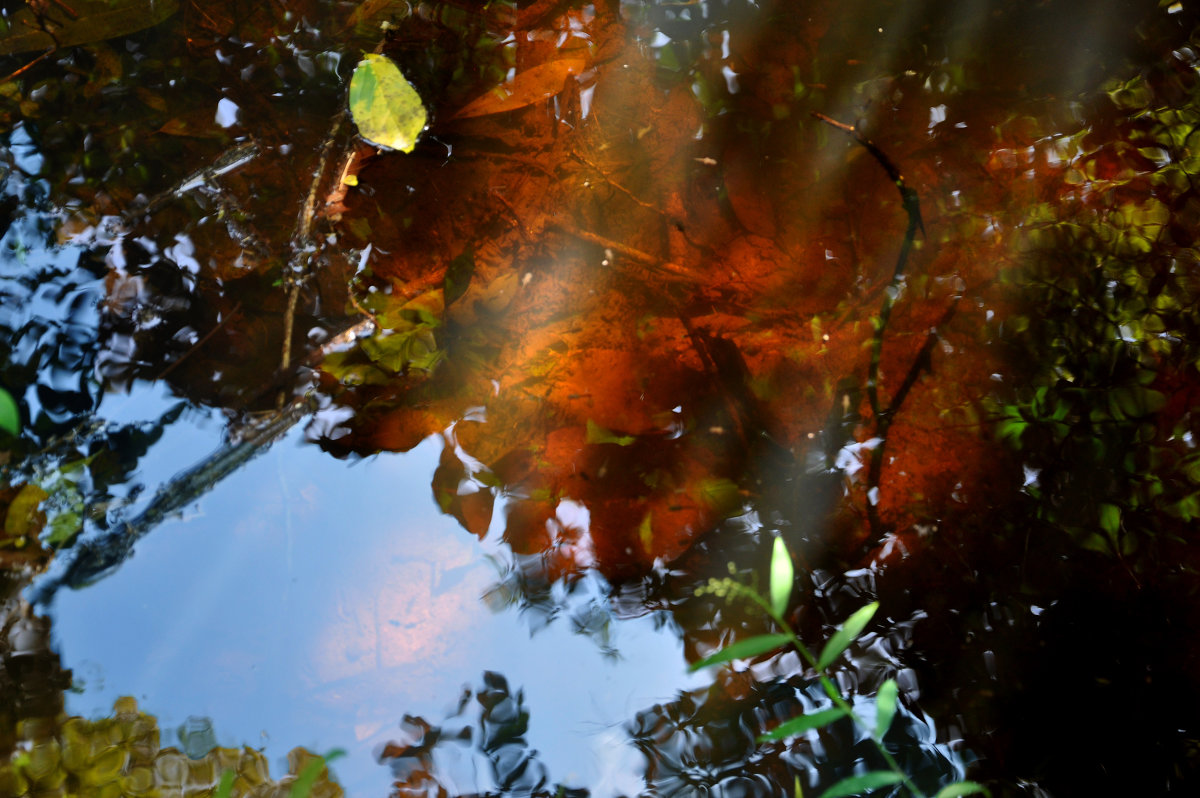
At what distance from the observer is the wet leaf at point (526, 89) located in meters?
1.47

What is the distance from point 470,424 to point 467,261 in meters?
0.39

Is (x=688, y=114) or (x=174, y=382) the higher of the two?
(x=688, y=114)

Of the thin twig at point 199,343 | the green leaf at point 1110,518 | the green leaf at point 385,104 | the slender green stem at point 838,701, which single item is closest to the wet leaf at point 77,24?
the green leaf at point 385,104

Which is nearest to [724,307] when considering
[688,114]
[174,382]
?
[688,114]

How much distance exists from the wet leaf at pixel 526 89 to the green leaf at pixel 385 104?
0.42 feet

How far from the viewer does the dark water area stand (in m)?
1.23

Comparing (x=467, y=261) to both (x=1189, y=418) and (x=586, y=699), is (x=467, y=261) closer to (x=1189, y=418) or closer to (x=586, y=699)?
(x=586, y=699)

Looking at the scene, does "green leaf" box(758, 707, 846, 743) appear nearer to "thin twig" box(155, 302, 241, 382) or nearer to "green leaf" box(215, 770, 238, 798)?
"green leaf" box(215, 770, 238, 798)

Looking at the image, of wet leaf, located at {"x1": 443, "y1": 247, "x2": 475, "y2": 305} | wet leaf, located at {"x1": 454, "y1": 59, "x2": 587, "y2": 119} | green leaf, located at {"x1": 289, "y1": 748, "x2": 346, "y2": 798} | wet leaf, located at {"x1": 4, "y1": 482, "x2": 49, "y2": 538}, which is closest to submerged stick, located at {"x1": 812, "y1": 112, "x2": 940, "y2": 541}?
wet leaf, located at {"x1": 454, "y1": 59, "x2": 587, "y2": 119}

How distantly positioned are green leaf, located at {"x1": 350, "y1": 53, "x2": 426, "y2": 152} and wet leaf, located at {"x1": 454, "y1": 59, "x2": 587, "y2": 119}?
0.13 m

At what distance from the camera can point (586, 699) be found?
1.24 metres

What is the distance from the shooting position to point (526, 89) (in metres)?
1.48

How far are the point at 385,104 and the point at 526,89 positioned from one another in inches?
13.5

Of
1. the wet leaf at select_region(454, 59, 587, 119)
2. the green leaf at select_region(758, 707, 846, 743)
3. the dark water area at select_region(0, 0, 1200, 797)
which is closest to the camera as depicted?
the green leaf at select_region(758, 707, 846, 743)
